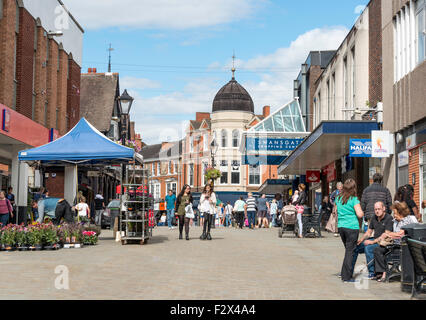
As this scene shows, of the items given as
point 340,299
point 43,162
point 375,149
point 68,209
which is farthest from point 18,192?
→ point 340,299

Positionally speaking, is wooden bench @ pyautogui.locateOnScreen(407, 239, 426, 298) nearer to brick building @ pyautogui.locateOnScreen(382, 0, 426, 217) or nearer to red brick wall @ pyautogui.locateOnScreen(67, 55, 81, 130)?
brick building @ pyautogui.locateOnScreen(382, 0, 426, 217)

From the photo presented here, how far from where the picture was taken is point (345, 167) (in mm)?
30219

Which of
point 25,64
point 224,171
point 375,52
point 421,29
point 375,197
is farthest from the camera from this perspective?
point 224,171

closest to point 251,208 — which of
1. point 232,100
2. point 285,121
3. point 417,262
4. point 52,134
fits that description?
point 52,134

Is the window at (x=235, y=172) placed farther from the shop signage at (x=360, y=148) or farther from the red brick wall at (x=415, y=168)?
the red brick wall at (x=415, y=168)

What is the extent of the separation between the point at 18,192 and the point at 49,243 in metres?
9.24

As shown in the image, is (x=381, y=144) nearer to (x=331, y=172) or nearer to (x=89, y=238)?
(x=89, y=238)

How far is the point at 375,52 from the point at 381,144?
503cm

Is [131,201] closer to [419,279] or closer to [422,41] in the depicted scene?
[422,41]

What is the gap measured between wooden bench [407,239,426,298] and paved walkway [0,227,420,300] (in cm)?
29

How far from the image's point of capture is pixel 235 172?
3189 inches

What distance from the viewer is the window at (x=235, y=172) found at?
80812 millimetres

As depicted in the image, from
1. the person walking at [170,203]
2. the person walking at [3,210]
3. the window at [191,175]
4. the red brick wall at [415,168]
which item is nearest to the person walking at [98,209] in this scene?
the person walking at [170,203]

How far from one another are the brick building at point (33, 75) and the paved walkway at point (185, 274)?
31.5 ft
